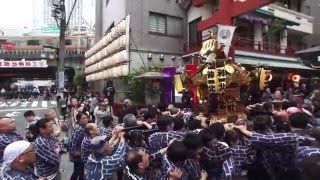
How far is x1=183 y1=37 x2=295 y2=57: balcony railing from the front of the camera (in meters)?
21.7

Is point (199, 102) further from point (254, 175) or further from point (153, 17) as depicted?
point (153, 17)

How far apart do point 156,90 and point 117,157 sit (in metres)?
14.1

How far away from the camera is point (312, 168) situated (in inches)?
100

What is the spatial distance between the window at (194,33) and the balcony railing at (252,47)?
546 millimetres

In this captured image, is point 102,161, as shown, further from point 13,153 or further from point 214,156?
point 214,156

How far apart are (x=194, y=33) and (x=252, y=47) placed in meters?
3.79

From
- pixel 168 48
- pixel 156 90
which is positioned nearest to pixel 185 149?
pixel 156 90

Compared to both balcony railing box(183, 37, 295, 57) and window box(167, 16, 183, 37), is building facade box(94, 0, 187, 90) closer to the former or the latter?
window box(167, 16, 183, 37)

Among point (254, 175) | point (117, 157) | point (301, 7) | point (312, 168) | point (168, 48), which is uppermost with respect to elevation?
point (301, 7)

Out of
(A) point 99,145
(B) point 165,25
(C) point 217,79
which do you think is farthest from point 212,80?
(B) point 165,25

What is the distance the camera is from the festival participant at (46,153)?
18.8ft

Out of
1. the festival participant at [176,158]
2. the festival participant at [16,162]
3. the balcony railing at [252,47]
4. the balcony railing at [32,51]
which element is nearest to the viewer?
the festival participant at [16,162]

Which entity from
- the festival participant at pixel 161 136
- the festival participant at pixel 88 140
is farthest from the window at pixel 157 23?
the festival participant at pixel 161 136

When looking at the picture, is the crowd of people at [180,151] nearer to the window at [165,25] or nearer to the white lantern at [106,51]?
the white lantern at [106,51]
